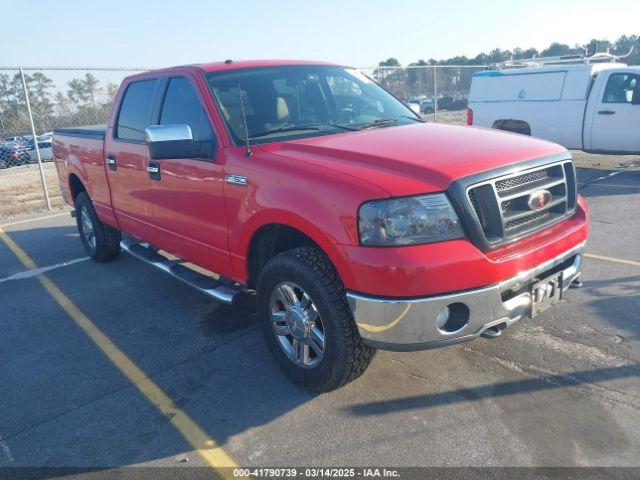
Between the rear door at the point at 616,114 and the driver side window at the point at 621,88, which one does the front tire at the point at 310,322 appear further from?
the driver side window at the point at 621,88

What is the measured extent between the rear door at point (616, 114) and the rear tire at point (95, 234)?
29.8 ft

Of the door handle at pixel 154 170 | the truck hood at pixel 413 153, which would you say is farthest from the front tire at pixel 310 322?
the door handle at pixel 154 170

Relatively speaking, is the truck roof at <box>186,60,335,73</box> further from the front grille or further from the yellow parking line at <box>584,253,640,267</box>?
the yellow parking line at <box>584,253,640,267</box>

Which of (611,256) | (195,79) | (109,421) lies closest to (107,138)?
(195,79)

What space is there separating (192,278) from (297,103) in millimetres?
1601

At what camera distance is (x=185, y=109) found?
4320mm

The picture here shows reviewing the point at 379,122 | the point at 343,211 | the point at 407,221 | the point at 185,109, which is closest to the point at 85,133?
the point at 185,109

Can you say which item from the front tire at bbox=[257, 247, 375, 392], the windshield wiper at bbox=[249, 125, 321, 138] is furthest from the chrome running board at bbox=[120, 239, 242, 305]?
the windshield wiper at bbox=[249, 125, 321, 138]

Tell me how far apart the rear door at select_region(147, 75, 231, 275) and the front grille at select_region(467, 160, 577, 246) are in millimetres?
1780

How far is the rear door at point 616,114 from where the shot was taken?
33.7ft

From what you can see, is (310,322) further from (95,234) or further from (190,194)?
(95,234)

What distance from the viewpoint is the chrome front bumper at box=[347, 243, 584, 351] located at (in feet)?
9.14

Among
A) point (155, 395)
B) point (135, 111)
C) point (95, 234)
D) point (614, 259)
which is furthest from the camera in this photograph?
point (95, 234)

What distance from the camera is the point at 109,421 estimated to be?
3299mm
